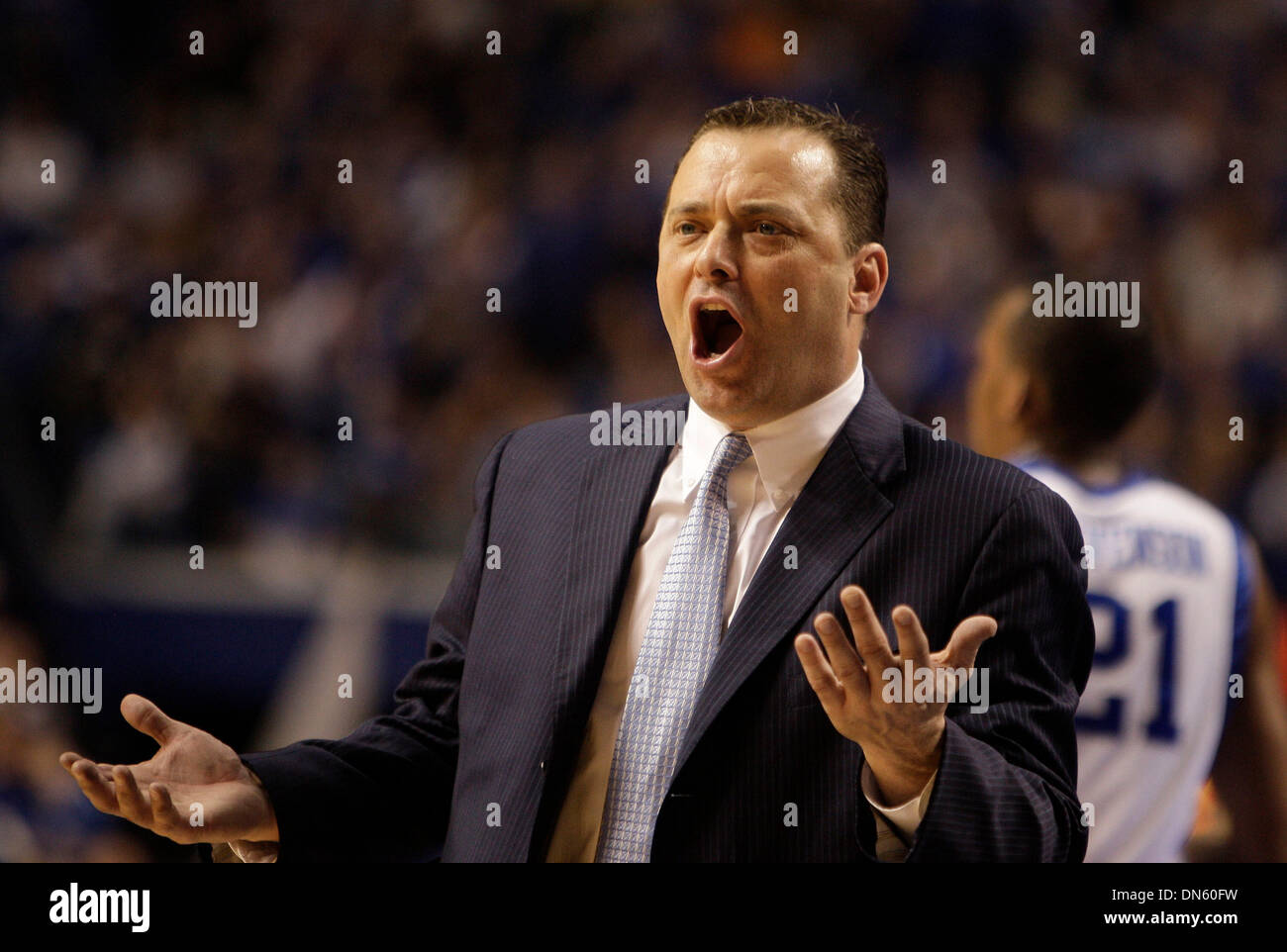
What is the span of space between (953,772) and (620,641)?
1.40ft

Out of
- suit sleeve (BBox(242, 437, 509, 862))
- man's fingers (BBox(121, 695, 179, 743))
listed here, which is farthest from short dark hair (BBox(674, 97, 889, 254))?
man's fingers (BBox(121, 695, 179, 743))

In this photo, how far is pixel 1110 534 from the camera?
226 centimetres

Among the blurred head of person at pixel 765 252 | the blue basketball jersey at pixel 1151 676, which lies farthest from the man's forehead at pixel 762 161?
the blue basketball jersey at pixel 1151 676

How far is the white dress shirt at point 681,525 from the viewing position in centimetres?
150

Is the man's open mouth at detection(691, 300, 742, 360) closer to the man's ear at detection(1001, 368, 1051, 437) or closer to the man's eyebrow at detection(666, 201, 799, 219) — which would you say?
the man's eyebrow at detection(666, 201, 799, 219)

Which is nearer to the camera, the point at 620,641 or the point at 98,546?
the point at 620,641

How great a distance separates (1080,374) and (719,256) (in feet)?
3.38

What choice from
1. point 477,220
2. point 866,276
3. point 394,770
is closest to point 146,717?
point 394,770

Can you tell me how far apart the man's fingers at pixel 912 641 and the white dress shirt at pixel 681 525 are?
236mm

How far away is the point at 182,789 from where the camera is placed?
4.88ft
